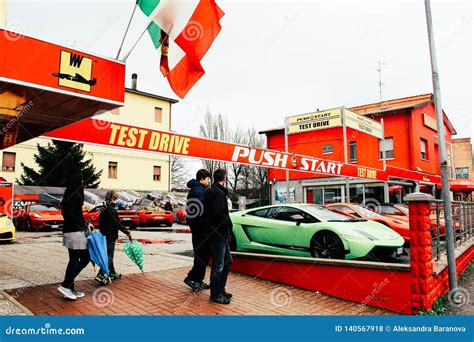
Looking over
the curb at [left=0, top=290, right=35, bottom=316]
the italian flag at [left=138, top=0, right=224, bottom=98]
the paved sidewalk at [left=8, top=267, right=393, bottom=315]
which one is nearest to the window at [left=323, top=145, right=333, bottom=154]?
the paved sidewalk at [left=8, top=267, right=393, bottom=315]

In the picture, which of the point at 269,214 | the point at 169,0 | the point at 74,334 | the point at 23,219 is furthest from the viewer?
the point at 23,219

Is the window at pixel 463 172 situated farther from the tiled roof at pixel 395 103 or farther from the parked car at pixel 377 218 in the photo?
the parked car at pixel 377 218

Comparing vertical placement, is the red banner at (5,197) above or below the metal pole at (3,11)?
below

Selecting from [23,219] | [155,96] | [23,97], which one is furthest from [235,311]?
[155,96]

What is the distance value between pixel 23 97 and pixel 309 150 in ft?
74.6

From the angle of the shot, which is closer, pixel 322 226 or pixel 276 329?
pixel 276 329

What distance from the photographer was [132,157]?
1287 inches

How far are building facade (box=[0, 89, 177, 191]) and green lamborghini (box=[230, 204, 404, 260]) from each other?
2183 centimetres

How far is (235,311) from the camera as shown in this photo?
4609 millimetres

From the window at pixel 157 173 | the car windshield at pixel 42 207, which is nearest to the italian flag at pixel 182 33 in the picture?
the car windshield at pixel 42 207

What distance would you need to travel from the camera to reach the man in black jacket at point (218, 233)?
4789 millimetres

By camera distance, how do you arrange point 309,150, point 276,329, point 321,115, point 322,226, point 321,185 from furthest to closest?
point 309,150 → point 321,185 → point 321,115 → point 322,226 → point 276,329

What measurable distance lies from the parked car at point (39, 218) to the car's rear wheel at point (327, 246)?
12442 millimetres

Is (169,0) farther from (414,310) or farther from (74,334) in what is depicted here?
(414,310)
